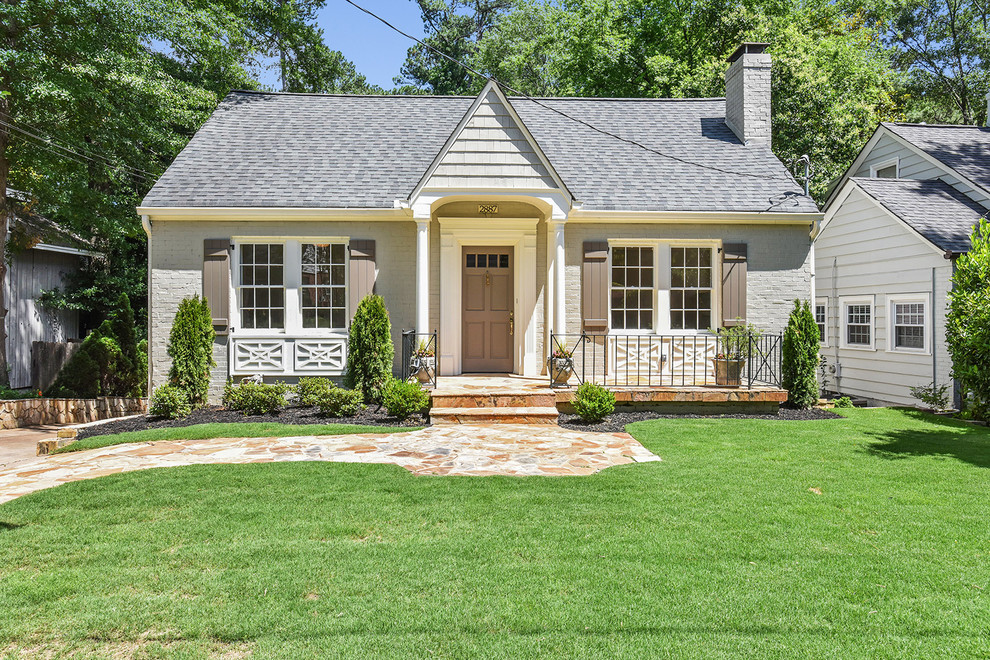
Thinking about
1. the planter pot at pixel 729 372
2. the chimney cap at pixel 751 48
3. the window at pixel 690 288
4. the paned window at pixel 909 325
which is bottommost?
the planter pot at pixel 729 372

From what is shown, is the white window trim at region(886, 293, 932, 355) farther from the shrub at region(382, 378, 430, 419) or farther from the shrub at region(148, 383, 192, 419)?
the shrub at region(148, 383, 192, 419)

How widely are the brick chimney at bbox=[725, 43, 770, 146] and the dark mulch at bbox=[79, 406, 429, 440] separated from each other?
945 cm

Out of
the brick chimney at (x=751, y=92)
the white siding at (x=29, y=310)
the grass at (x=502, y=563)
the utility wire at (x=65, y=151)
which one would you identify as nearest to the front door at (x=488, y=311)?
the grass at (x=502, y=563)

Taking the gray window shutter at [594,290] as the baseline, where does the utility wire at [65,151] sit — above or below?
above

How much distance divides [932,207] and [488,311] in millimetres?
9425

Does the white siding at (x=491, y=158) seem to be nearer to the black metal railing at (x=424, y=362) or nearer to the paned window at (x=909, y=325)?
the black metal railing at (x=424, y=362)

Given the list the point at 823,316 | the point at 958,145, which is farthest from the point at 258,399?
the point at 958,145

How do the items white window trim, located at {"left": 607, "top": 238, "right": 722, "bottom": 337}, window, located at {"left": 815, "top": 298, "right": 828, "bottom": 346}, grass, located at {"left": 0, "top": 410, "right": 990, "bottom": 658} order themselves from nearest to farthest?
grass, located at {"left": 0, "top": 410, "right": 990, "bottom": 658}
white window trim, located at {"left": 607, "top": 238, "right": 722, "bottom": 337}
window, located at {"left": 815, "top": 298, "right": 828, "bottom": 346}

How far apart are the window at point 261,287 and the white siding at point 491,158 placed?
3.46m

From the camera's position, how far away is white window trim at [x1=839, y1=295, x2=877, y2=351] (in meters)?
13.3

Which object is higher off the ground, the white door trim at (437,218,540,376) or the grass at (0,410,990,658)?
the white door trim at (437,218,540,376)

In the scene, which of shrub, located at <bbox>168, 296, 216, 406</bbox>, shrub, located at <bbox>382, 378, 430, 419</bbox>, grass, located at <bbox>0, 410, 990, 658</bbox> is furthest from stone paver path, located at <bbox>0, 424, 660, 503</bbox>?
shrub, located at <bbox>168, 296, 216, 406</bbox>

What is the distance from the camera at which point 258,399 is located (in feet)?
31.9

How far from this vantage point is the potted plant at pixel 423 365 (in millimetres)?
9609
